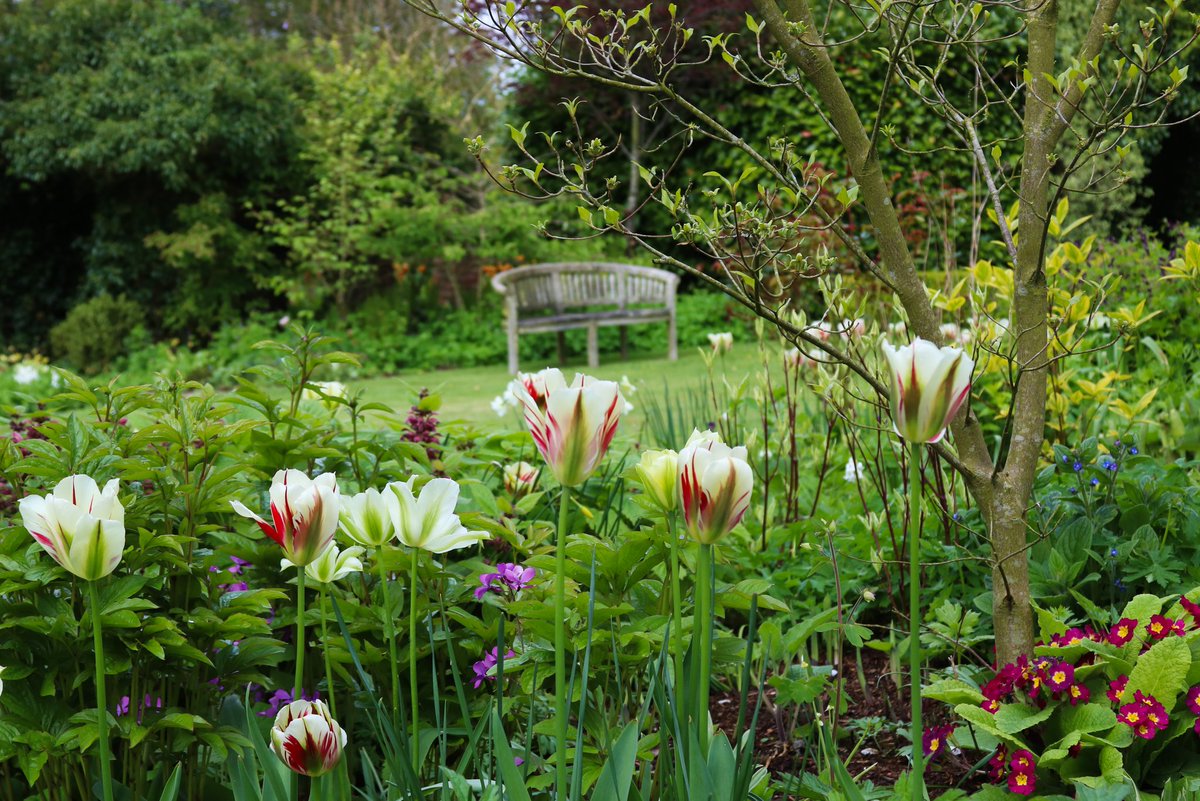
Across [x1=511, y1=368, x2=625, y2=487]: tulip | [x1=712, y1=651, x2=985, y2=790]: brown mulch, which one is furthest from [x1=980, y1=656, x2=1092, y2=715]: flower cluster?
[x1=511, y1=368, x2=625, y2=487]: tulip

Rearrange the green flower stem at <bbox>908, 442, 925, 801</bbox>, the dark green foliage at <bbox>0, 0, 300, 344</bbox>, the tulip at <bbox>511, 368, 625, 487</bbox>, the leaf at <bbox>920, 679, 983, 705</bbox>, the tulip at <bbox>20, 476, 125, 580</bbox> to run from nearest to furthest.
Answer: the green flower stem at <bbox>908, 442, 925, 801</bbox>
the tulip at <bbox>511, 368, 625, 487</bbox>
the tulip at <bbox>20, 476, 125, 580</bbox>
the leaf at <bbox>920, 679, 983, 705</bbox>
the dark green foliage at <bbox>0, 0, 300, 344</bbox>

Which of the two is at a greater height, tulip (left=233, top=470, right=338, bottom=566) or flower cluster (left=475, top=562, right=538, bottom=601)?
tulip (left=233, top=470, right=338, bottom=566)

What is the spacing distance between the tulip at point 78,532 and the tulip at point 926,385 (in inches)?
30.2

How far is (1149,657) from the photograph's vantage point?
1.49 meters

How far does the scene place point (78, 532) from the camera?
42.3 inches

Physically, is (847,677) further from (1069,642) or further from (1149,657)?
(1149,657)

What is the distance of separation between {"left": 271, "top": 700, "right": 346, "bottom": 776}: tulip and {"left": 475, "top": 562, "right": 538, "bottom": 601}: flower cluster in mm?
604

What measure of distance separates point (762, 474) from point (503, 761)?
191 centimetres

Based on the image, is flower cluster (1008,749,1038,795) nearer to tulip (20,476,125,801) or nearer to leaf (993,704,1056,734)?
leaf (993,704,1056,734)

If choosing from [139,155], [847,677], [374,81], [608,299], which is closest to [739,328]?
[608,299]

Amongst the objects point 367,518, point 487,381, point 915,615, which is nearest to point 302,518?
point 367,518

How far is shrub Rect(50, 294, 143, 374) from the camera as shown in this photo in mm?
10109

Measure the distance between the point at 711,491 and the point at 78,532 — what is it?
631 millimetres

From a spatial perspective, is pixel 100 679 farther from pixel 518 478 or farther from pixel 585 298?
pixel 585 298
